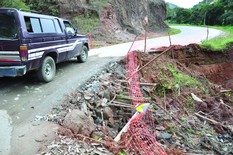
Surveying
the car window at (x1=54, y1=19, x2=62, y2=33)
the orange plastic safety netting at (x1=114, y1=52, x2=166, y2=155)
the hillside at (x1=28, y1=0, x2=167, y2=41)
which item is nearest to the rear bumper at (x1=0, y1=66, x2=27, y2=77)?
the car window at (x1=54, y1=19, x2=62, y2=33)

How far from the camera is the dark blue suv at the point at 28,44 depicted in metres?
5.99

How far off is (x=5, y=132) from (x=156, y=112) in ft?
16.1

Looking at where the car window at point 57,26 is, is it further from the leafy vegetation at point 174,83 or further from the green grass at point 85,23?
the green grass at point 85,23

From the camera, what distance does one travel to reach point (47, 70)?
7328 millimetres

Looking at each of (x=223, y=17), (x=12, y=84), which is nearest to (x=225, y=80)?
(x=12, y=84)

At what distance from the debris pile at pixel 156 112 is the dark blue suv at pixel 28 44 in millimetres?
1439

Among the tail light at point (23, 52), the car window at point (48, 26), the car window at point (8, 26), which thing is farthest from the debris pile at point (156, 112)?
the car window at point (8, 26)

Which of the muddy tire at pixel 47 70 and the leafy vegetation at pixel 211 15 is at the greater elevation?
the leafy vegetation at pixel 211 15

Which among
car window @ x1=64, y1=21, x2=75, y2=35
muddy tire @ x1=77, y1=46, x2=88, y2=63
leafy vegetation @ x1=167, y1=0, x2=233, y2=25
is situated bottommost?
muddy tire @ x1=77, y1=46, x2=88, y2=63

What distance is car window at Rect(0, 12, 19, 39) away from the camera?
19.7ft

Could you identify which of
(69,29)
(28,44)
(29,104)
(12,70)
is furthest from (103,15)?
(29,104)

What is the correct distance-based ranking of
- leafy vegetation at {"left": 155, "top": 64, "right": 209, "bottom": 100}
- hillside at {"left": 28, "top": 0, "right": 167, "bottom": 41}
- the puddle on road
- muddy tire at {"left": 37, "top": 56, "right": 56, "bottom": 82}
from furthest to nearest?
hillside at {"left": 28, "top": 0, "right": 167, "bottom": 41} → leafy vegetation at {"left": 155, "top": 64, "right": 209, "bottom": 100} → muddy tire at {"left": 37, "top": 56, "right": 56, "bottom": 82} → the puddle on road

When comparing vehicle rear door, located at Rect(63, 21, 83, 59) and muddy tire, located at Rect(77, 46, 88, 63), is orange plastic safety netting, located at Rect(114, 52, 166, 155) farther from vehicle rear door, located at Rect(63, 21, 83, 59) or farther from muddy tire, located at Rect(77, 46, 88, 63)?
muddy tire, located at Rect(77, 46, 88, 63)

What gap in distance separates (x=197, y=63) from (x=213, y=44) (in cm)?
208
